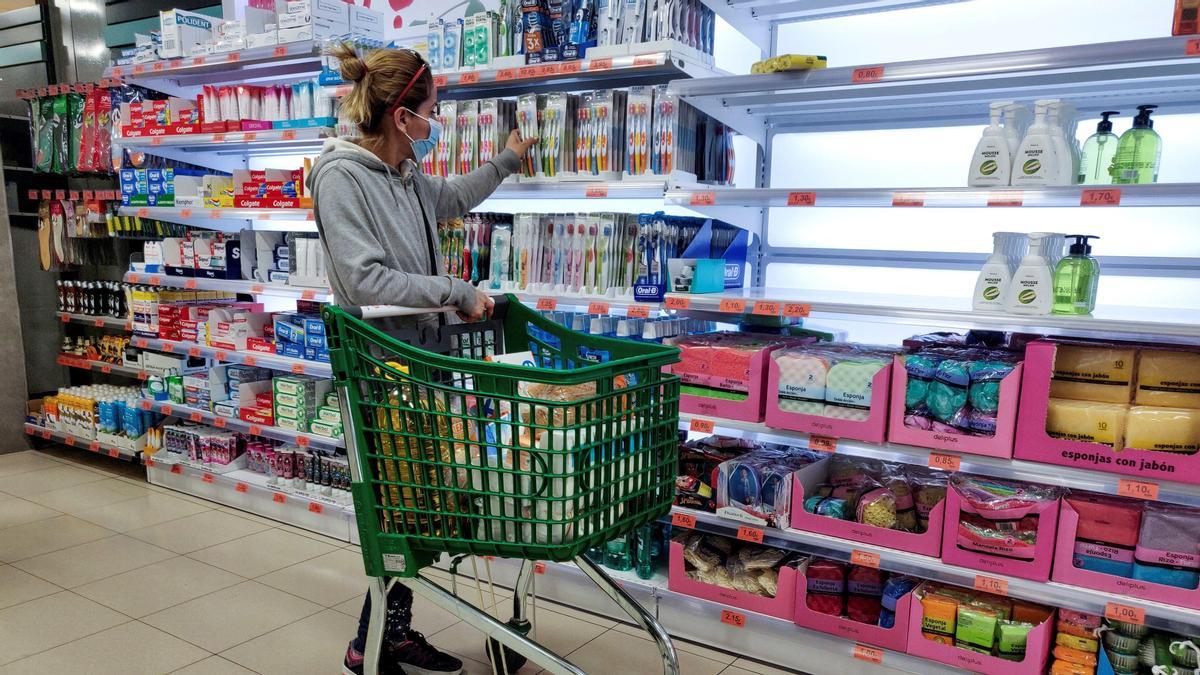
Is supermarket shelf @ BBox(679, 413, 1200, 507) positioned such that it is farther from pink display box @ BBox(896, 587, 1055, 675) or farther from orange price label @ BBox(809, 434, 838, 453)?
pink display box @ BBox(896, 587, 1055, 675)

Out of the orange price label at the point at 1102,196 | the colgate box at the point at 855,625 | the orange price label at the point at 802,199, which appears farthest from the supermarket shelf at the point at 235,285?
the orange price label at the point at 1102,196

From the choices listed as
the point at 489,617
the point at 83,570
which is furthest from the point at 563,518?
the point at 83,570

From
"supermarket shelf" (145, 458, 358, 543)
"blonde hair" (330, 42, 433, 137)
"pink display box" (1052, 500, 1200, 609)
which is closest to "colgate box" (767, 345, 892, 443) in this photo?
"pink display box" (1052, 500, 1200, 609)

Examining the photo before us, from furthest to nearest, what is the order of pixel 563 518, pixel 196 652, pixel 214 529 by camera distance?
pixel 214 529 → pixel 196 652 → pixel 563 518

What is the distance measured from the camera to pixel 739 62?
10.8ft

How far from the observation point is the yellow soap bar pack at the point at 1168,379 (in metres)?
2.14

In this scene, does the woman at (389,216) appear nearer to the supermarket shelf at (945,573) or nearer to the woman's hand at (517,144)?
the woman's hand at (517,144)

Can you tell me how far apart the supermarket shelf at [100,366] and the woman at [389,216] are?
3169 millimetres

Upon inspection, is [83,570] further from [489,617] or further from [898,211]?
[898,211]

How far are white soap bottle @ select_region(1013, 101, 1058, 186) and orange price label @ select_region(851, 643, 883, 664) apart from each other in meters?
1.51

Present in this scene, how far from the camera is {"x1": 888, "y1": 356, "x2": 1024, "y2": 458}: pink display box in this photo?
2279 mm

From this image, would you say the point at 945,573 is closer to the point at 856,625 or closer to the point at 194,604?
the point at 856,625

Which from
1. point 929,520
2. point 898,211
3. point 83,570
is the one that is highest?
point 898,211

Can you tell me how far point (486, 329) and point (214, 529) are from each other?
2.67 meters
